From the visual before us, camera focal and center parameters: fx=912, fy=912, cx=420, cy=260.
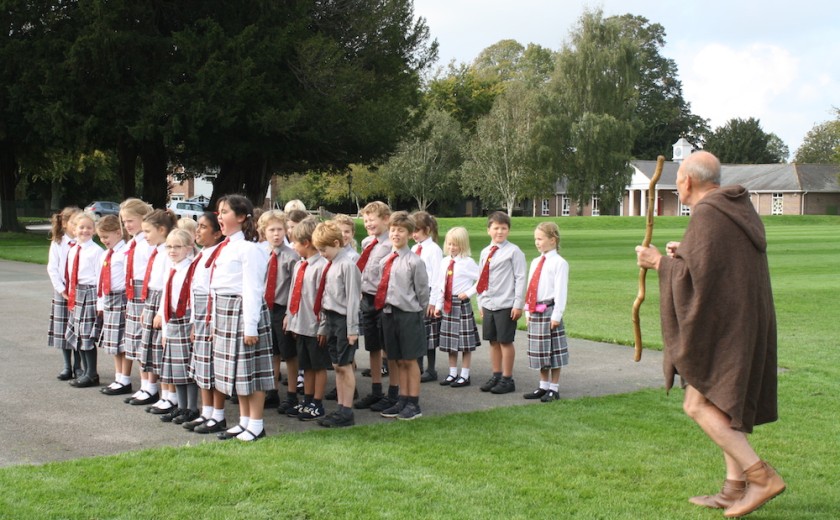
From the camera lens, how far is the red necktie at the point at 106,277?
848cm

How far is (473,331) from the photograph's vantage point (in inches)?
360

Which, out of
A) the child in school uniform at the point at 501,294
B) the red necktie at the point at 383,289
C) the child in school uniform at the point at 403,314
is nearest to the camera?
the child in school uniform at the point at 403,314

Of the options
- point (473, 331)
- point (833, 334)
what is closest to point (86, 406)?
point (473, 331)

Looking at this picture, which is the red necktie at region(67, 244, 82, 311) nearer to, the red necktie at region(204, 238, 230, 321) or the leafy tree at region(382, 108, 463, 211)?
the red necktie at region(204, 238, 230, 321)

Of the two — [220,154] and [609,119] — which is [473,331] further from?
[609,119]

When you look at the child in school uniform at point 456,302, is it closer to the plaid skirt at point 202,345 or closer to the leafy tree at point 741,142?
the plaid skirt at point 202,345

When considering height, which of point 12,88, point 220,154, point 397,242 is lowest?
point 397,242

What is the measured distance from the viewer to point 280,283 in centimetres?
805

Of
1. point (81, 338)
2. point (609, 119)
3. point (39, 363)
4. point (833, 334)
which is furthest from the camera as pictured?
point (609, 119)

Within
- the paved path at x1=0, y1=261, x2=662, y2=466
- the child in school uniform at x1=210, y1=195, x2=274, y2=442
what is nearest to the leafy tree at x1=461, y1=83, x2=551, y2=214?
the paved path at x1=0, y1=261, x2=662, y2=466

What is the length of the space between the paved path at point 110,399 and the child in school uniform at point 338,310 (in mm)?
315

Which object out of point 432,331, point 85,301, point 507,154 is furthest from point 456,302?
point 507,154

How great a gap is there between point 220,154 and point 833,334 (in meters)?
24.7

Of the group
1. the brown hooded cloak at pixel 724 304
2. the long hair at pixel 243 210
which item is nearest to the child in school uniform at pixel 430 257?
the long hair at pixel 243 210
